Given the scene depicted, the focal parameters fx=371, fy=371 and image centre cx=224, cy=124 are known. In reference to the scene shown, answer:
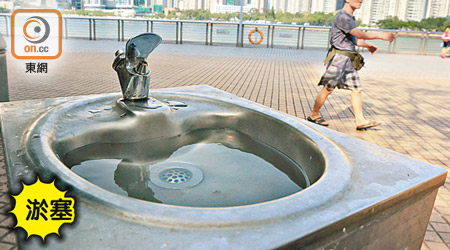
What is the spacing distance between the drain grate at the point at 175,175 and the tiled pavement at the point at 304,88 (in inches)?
35.2

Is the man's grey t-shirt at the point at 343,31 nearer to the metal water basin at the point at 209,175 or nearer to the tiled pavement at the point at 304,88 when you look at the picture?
the tiled pavement at the point at 304,88

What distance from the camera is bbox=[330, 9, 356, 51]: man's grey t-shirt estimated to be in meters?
4.68

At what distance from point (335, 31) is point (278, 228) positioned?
4.02m

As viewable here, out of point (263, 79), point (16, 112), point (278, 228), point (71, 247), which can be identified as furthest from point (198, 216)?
point (263, 79)

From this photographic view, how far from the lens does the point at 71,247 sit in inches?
49.8

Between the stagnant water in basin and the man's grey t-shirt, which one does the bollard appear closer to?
the stagnant water in basin

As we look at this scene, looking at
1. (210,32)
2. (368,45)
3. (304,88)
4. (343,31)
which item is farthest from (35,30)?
(368,45)

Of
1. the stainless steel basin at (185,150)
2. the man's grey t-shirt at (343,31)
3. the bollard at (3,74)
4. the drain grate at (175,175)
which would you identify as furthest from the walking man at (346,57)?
the bollard at (3,74)

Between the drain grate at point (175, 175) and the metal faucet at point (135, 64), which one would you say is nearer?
the drain grate at point (175, 175)

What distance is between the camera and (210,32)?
60.2 feet

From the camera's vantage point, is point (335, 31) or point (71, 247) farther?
point (335, 31)

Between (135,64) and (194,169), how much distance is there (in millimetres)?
934

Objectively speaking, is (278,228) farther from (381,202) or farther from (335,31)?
(335,31)

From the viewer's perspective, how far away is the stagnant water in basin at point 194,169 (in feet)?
7.50
